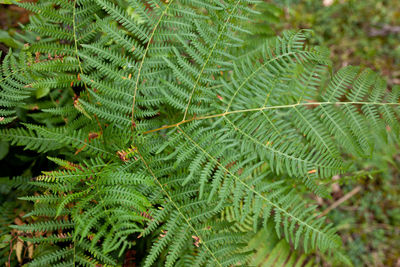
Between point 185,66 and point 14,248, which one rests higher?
point 185,66

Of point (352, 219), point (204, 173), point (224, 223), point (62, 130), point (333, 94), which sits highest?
point (333, 94)

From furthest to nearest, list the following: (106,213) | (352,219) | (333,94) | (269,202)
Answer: (352,219) < (333,94) < (269,202) < (106,213)

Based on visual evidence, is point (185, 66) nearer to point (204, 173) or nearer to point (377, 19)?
point (204, 173)

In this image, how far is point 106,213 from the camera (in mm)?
1583

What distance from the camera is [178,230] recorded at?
1.78 meters

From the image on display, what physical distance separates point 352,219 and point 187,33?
342cm

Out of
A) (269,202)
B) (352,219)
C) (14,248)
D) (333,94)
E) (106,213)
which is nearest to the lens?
(106,213)

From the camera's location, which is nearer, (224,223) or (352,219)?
(224,223)

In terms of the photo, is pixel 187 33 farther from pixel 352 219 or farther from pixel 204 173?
A: pixel 352 219

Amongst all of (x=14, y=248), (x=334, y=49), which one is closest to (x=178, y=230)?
(x=14, y=248)

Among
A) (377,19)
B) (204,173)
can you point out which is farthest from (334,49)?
(204,173)

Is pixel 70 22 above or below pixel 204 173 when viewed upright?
above

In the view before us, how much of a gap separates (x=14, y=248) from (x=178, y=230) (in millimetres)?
1185

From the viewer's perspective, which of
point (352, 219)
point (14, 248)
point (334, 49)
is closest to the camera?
point (14, 248)
